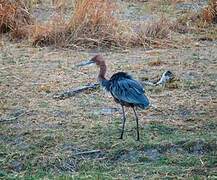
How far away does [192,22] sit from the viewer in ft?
38.5

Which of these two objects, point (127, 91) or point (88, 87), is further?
point (88, 87)

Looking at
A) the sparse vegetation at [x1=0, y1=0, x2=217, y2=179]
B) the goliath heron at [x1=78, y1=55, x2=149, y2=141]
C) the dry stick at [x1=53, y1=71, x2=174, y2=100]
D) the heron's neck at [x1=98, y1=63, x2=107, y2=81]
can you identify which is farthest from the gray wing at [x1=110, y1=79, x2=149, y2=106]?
the dry stick at [x1=53, y1=71, x2=174, y2=100]

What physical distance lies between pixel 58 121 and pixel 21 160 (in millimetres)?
1060

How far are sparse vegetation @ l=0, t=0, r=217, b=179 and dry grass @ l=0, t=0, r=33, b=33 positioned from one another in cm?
2

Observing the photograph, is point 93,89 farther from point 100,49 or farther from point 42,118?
point 100,49

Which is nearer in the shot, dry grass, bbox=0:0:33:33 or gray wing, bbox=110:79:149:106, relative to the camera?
gray wing, bbox=110:79:149:106

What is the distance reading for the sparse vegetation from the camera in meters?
5.82

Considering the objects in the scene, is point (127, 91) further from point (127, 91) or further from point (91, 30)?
point (91, 30)

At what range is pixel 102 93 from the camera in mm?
7891

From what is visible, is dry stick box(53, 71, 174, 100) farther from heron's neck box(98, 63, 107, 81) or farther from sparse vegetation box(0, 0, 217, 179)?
heron's neck box(98, 63, 107, 81)

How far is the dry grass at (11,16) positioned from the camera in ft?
35.7

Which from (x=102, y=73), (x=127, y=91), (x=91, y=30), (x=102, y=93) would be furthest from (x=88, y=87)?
(x=91, y=30)

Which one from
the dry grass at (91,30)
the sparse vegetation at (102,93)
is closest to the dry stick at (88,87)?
the sparse vegetation at (102,93)

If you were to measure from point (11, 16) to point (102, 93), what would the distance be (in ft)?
12.0
